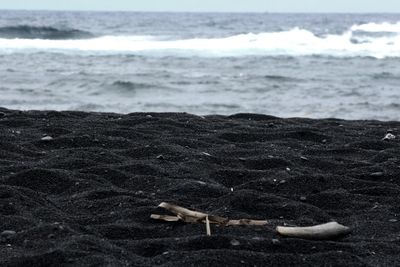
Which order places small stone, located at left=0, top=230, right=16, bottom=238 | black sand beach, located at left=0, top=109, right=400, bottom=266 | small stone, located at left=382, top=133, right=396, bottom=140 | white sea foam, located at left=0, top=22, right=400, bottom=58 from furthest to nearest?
white sea foam, located at left=0, top=22, right=400, bottom=58 → small stone, located at left=382, top=133, right=396, bottom=140 → small stone, located at left=0, top=230, right=16, bottom=238 → black sand beach, located at left=0, top=109, right=400, bottom=266

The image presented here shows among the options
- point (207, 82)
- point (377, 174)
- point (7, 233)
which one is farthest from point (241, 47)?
point (7, 233)

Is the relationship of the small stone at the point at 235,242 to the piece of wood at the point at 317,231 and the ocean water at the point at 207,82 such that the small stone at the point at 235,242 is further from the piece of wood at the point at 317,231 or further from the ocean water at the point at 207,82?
the ocean water at the point at 207,82

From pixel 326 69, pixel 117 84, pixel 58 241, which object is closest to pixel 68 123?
pixel 58 241

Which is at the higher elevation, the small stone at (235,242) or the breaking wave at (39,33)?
the small stone at (235,242)

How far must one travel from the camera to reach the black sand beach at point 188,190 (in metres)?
2.52

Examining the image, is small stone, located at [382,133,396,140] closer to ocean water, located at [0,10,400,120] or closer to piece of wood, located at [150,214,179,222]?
piece of wood, located at [150,214,179,222]

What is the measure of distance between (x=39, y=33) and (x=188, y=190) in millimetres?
29344

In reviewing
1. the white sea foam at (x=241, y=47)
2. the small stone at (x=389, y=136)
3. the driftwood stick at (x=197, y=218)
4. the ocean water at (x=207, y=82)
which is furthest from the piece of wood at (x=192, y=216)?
the white sea foam at (x=241, y=47)

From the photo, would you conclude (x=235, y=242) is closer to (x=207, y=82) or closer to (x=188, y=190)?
(x=188, y=190)

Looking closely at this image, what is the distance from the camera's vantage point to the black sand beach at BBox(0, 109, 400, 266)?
2.52 meters

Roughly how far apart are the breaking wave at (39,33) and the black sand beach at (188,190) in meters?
26.1

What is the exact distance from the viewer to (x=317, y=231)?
8.89ft

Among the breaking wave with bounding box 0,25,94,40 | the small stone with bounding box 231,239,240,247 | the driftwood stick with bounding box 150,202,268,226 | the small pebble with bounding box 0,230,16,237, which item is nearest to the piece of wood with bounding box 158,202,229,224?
the driftwood stick with bounding box 150,202,268,226

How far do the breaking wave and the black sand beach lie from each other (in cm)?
2614
